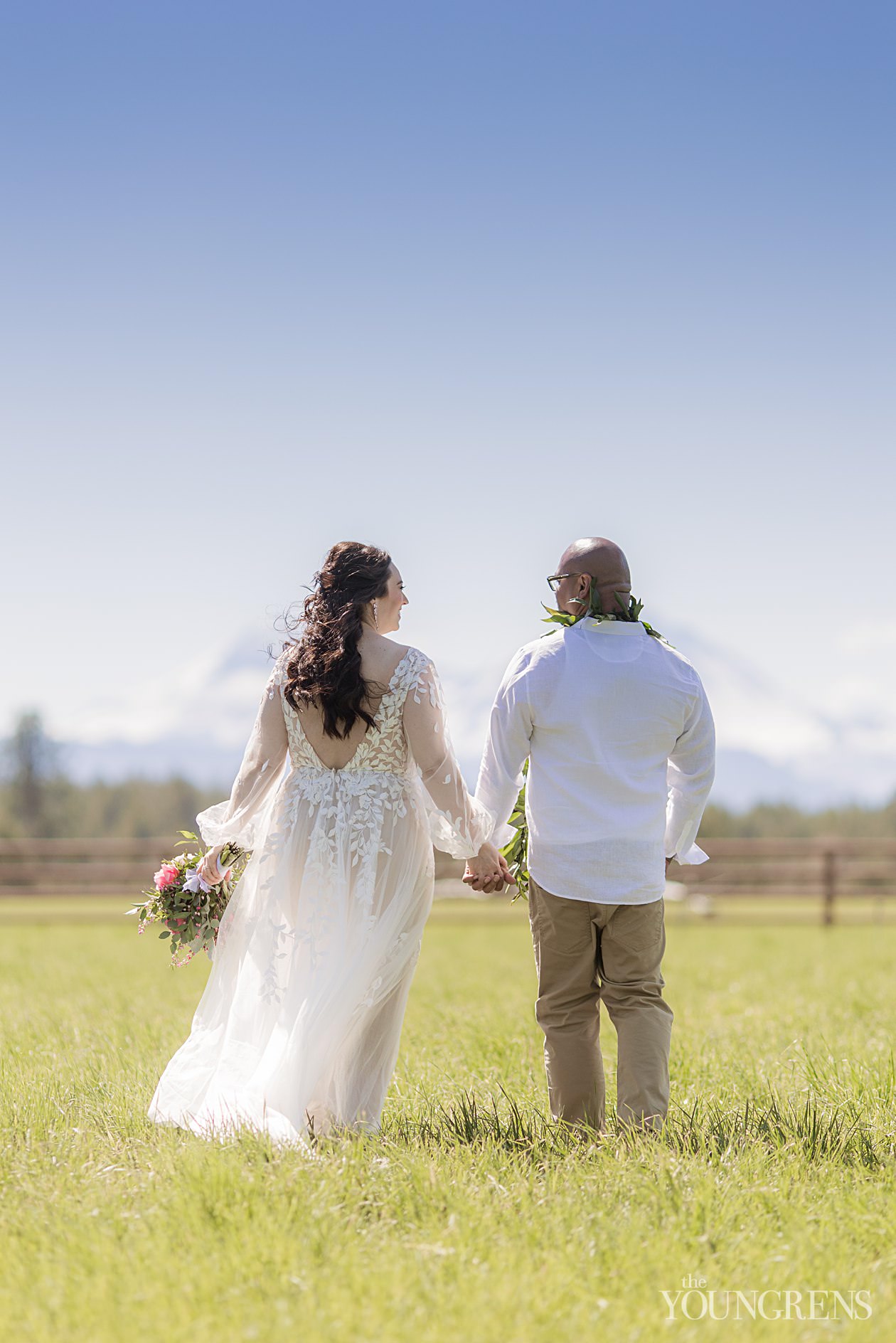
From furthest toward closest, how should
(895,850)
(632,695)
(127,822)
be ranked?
(127,822), (895,850), (632,695)

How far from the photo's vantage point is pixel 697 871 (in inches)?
905

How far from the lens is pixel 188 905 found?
14.9 ft

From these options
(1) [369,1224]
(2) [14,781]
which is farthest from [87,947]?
(2) [14,781]

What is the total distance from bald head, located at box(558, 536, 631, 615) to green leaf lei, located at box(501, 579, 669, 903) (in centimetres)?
2

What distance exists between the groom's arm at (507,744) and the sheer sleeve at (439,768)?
0.06 m

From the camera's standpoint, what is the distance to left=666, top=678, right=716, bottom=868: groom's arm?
423cm

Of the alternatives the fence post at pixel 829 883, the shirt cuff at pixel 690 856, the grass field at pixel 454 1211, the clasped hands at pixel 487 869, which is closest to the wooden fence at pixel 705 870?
the fence post at pixel 829 883

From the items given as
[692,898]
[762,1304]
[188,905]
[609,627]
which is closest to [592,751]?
[609,627]

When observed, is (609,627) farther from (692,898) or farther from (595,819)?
(692,898)

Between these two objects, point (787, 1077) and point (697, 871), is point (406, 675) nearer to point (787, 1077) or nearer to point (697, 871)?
point (787, 1077)

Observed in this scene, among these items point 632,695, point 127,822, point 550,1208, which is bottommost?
point 127,822

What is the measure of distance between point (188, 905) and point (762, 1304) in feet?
8.59

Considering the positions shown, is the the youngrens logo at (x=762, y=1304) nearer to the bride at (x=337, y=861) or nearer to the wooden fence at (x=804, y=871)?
the bride at (x=337, y=861)

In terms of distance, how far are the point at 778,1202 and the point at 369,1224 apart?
Result: 110 centimetres
